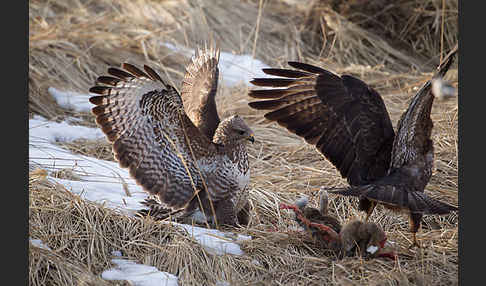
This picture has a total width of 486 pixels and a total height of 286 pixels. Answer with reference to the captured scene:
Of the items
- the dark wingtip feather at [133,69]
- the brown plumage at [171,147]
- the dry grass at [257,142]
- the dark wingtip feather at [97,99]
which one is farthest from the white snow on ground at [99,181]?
the dark wingtip feather at [133,69]

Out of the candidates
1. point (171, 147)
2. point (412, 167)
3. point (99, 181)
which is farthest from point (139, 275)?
point (412, 167)

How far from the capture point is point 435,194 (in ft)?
15.0

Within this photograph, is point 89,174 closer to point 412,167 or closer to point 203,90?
point 203,90

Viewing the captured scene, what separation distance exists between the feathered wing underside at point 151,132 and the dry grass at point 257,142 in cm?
34

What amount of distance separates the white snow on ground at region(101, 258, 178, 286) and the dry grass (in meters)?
0.06

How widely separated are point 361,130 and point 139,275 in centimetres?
176

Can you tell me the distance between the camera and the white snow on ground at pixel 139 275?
3.11 m

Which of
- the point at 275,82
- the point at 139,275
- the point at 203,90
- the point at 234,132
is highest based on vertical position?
the point at 275,82

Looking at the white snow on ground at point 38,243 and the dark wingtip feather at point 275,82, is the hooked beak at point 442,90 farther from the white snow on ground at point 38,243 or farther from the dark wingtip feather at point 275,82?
the white snow on ground at point 38,243

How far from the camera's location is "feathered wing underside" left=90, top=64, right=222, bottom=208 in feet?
11.8

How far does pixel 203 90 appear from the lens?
4391 millimetres

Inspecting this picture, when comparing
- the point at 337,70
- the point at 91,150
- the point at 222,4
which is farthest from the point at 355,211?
the point at 222,4

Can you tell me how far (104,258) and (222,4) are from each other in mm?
5632

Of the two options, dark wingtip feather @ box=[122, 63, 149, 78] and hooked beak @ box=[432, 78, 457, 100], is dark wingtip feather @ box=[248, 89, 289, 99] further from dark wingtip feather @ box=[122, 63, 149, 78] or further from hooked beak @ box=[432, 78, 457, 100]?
hooked beak @ box=[432, 78, 457, 100]
